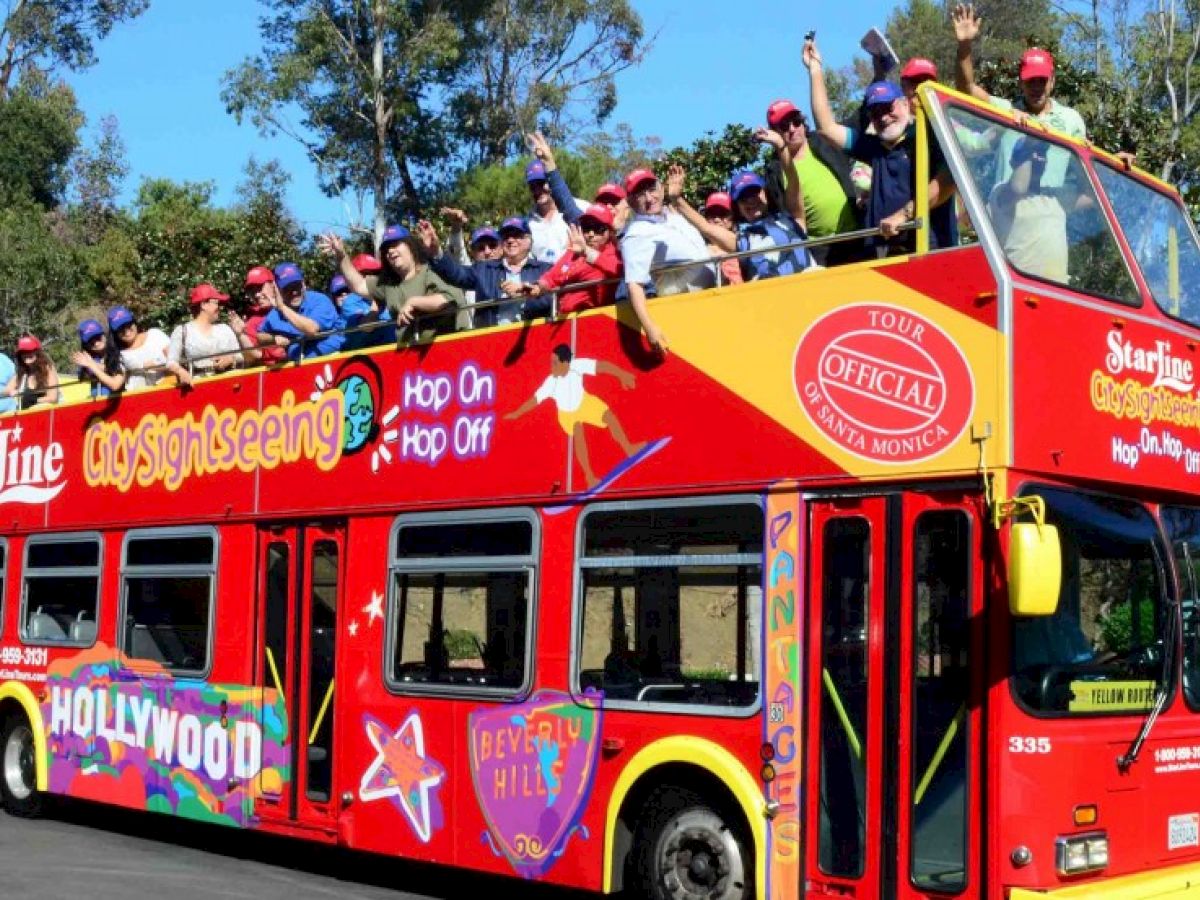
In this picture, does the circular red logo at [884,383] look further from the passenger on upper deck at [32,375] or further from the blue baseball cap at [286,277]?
the passenger on upper deck at [32,375]

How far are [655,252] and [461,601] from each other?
8.09ft

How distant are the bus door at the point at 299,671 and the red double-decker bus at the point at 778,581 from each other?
0.09 ft

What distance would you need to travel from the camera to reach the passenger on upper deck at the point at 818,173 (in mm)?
8953

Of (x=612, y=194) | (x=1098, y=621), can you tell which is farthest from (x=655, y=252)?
(x=1098, y=621)

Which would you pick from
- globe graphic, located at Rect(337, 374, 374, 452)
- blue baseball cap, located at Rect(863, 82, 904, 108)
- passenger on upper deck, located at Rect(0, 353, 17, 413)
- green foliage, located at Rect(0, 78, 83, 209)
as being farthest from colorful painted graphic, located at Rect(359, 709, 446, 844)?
green foliage, located at Rect(0, 78, 83, 209)

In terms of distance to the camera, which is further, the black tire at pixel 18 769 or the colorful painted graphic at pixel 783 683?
the black tire at pixel 18 769

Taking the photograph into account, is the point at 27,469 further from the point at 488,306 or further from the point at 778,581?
the point at 778,581

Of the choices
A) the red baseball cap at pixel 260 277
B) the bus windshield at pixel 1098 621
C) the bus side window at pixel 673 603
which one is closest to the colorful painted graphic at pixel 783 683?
the bus side window at pixel 673 603

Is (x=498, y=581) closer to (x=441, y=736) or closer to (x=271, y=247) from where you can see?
(x=441, y=736)

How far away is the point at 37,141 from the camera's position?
204ft

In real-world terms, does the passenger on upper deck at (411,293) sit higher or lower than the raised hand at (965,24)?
lower

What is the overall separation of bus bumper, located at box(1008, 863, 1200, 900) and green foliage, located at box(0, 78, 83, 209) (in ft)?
183

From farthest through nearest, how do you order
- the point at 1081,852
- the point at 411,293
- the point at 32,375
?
the point at 32,375 < the point at 411,293 < the point at 1081,852

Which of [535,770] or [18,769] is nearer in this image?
[535,770]
